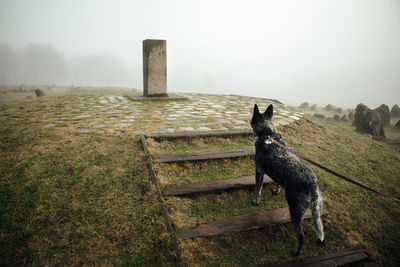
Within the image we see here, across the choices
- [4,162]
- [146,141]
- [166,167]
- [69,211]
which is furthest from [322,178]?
[4,162]

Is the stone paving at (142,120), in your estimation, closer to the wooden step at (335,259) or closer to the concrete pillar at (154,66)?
the concrete pillar at (154,66)

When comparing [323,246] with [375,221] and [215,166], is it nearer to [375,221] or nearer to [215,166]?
[375,221]

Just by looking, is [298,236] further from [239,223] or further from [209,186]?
[209,186]

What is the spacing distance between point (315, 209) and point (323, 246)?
92 cm

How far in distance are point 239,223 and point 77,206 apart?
2083 mm

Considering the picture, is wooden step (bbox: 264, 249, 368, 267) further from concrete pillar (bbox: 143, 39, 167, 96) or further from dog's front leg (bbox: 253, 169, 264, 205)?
concrete pillar (bbox: 143, 39, 167, 96)

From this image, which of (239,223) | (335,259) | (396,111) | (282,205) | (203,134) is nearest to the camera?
(335,259)

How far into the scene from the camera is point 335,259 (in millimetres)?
2414

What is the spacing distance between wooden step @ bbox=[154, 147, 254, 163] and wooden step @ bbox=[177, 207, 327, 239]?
50.8 inches

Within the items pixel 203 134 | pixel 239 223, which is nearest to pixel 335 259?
pixel 239 223

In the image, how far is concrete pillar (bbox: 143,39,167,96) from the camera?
870cm

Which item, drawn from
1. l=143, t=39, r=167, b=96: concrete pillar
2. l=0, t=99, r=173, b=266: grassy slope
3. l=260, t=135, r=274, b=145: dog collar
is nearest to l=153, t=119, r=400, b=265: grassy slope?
l=0, t=99, r=173, b=266: grassy slope

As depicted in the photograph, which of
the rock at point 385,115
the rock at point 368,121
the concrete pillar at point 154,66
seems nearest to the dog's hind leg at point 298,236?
the concrete pillar at point 154,66

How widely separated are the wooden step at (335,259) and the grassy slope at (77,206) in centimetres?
142
